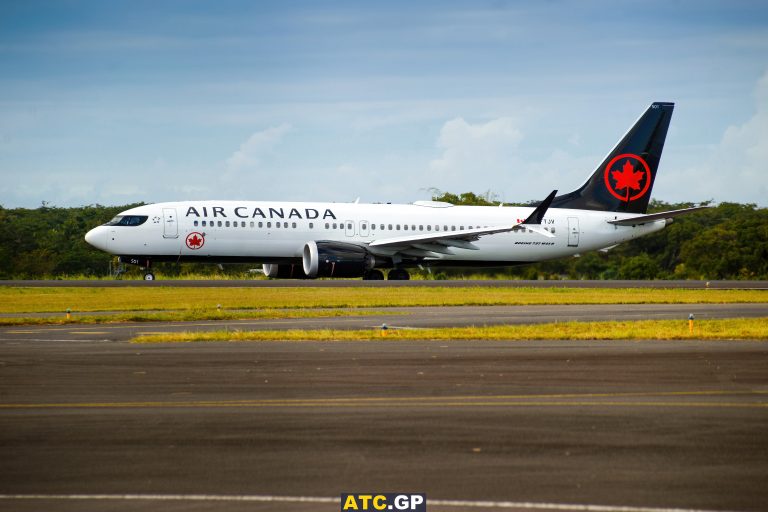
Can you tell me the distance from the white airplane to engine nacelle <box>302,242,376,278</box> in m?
0.05

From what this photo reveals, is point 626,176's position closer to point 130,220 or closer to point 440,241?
point 440,241

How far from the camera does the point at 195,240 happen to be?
158ft

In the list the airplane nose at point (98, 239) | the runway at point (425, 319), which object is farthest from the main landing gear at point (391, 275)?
the runway at point (425, 319)

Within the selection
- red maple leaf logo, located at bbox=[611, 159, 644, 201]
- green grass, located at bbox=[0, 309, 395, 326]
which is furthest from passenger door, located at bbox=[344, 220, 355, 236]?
green grass, located at bbox=[0, 309, 395, 326]

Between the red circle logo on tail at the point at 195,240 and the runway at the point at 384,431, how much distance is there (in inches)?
1138

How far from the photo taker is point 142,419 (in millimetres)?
12641

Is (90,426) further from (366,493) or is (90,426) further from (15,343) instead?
(15,343)

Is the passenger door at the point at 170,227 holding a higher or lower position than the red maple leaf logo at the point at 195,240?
higher

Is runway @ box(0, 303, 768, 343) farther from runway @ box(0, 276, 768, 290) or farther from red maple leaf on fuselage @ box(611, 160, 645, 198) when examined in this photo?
red maple leaf on fuselage @ box(611, 160, 645, 198)

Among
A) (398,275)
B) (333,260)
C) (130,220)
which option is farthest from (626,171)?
(130,220)

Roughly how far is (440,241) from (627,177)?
1163 cm

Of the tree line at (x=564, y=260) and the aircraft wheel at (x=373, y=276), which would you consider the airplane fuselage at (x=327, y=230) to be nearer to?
the aircraft wheel at (x=373, y=276)

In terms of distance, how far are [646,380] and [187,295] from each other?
24.8m

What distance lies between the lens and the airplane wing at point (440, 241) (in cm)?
4958
